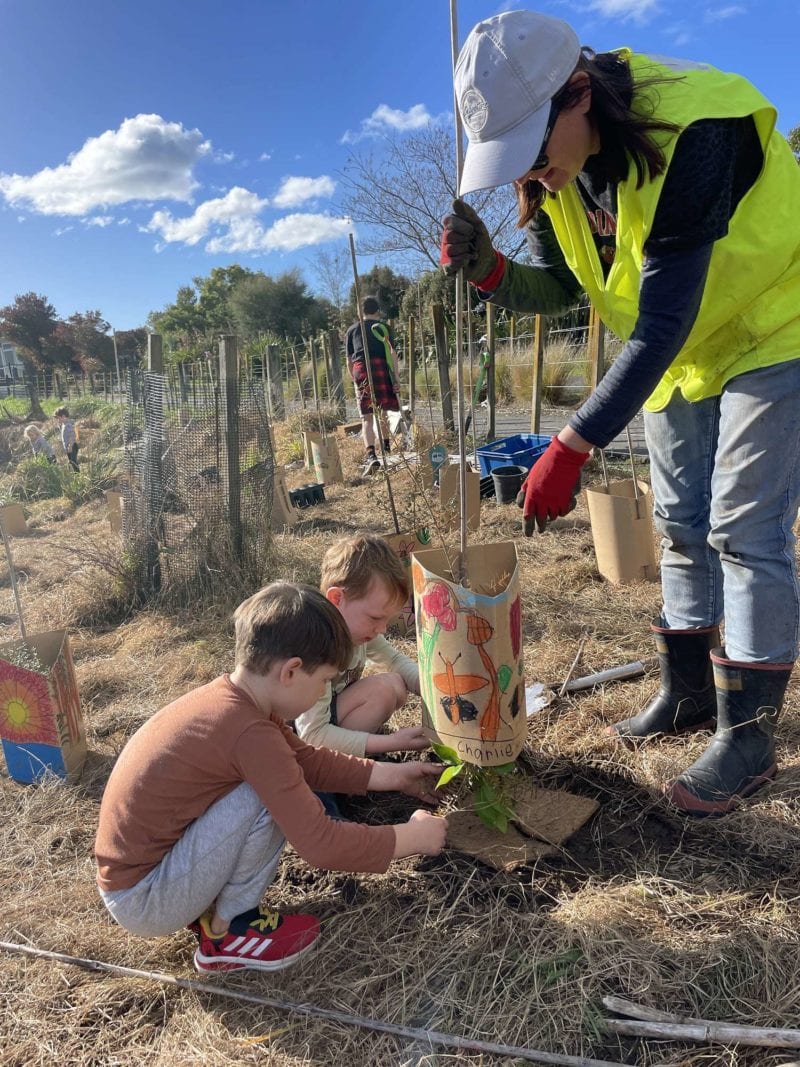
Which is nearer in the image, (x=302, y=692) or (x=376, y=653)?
(x=302, y=692)

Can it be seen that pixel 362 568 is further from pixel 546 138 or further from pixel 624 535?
pixel 624 535

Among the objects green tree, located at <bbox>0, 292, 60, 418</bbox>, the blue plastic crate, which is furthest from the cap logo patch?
green tree, located at <bbox>0, 292, 60, 418</bbox>

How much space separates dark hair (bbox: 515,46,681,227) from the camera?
1304mm

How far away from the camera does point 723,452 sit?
160 centimetres

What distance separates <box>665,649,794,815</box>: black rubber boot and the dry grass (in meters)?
0.05

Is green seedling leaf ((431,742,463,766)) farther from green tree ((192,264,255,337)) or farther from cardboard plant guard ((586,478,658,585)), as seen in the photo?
green tree ((192,264,255,337))

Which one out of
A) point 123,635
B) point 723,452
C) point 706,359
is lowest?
point 123,635

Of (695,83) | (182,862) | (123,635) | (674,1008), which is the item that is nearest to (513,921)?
(674,1008)

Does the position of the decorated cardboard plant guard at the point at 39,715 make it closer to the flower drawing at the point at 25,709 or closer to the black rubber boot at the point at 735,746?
the flower drawing at the point at 25,709

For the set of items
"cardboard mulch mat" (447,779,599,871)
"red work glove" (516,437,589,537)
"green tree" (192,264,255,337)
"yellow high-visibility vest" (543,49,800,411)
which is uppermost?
"green tree" (192,264,255,337)

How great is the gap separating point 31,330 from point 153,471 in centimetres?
4772

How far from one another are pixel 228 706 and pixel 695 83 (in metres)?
1.49

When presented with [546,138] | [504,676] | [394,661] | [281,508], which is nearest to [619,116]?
[546,138]

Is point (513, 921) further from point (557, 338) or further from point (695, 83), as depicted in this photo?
point (557, 338)
